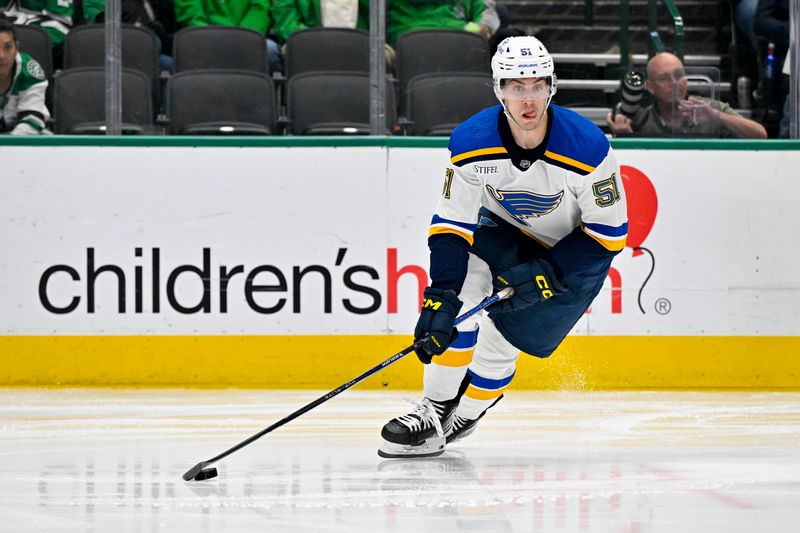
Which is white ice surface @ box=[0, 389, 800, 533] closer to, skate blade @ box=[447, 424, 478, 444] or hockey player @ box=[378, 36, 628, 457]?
skate blade @ box=[447, 424, 478, 444]

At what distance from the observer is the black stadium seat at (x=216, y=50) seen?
528 cm

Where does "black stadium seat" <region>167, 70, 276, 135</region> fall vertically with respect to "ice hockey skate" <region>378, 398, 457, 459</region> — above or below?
above

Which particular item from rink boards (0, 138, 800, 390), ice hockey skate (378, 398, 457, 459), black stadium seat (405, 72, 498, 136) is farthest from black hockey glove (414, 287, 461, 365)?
black stadium seat (405, 72, 498, 136)

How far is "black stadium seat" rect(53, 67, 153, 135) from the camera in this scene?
5.17 m

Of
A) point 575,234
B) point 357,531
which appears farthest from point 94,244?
point 357,531

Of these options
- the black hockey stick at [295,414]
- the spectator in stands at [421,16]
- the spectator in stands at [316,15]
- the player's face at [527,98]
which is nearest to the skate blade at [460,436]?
the black hockey stick at [295,414]

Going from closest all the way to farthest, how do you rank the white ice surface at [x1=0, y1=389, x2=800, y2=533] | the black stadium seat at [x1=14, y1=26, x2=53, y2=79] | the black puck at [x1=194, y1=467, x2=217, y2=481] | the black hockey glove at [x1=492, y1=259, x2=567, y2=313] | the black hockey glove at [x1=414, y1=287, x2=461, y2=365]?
the white ice surface at [x1=0, y1=389, x2=800, y2=533] < the black puck at [x1=194, y1=467, x2=217, y2=481] < the black hockey glove at [x1=414, y1=287, x2=461, y2=365] < the black hockey glove at [x1=492, y1=259, x2=567, y2=313] < the black stadium seat at [x1=14, y1=26, x2=53, y2=79]

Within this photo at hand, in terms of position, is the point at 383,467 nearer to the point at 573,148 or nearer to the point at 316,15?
the point at 573,148

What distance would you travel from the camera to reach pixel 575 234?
3.43m

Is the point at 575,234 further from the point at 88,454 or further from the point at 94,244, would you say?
the point at 94,244

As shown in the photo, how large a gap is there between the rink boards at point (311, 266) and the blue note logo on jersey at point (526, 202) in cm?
171

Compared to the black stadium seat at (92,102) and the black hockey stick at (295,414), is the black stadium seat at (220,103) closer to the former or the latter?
the black stadium seat at (92,102)

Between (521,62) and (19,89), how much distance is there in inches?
111

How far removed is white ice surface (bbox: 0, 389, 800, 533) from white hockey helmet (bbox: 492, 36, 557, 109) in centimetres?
106
